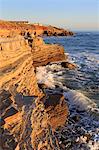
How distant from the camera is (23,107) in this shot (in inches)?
300

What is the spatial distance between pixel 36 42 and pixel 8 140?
53.6ft

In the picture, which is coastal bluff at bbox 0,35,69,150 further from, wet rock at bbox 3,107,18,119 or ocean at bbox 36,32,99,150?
ocean at bbox 36,32,99,150

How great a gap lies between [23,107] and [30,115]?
0.27m

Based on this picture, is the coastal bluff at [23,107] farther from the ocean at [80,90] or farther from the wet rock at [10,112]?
the ocean at [80,90]

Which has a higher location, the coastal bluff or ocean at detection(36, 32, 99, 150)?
the coastal bluff

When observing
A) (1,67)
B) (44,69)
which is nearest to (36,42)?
(44,69)

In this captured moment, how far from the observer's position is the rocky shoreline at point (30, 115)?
22.7ft

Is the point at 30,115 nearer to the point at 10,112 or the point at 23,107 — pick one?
the point at 23,107

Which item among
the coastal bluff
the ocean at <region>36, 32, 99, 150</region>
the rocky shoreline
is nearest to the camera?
the coastal bluff

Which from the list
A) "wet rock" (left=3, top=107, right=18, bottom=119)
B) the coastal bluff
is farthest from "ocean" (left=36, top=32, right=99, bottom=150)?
"wet rock" (left=3, top=107, right=18, bottom=119)

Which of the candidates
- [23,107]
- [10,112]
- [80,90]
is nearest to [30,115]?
[23,107]

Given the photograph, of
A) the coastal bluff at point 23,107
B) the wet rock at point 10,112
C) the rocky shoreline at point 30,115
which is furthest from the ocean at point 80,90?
the wet rock at point 10,112

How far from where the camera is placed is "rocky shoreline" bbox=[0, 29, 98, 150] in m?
6.93

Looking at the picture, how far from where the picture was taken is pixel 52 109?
1063 centimetres
